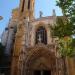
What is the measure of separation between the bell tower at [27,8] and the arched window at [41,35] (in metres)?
3.31

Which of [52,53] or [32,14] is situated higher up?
[32,14]

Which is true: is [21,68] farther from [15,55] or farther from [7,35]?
[7,35]

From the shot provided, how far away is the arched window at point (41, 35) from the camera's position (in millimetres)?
21188

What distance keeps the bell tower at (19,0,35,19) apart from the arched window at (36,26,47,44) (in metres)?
3.31

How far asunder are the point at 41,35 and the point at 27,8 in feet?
20.8

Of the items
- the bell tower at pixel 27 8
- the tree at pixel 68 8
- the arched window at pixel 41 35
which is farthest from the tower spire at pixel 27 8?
the tree at pixel 68 8

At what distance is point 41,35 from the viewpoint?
21.7 meters

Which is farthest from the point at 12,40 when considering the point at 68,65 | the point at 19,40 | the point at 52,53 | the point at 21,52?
the point at 68,65

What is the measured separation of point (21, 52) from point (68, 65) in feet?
19.2

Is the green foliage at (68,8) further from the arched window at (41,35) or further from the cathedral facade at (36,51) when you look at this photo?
the arched window at (41,35)

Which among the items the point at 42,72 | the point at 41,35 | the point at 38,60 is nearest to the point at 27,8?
the point at 41,35

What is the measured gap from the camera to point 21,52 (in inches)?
796

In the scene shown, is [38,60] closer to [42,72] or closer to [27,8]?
[42,72]

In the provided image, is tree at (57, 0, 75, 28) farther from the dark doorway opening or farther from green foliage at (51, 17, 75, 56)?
the dark doorway opening
